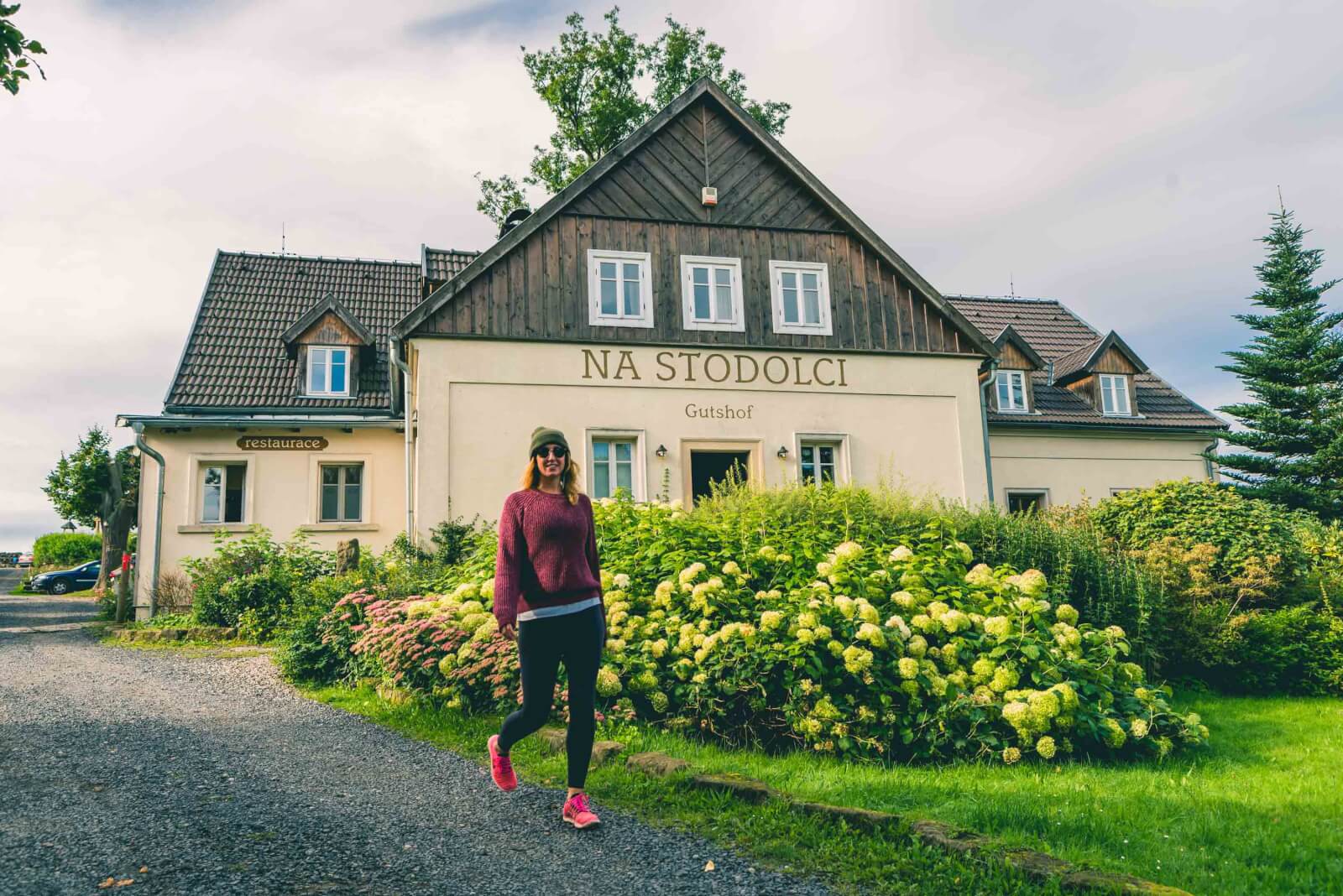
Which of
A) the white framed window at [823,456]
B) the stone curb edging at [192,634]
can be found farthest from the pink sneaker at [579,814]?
the white framed window at [823,456]

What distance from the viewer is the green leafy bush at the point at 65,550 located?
43.2 metres

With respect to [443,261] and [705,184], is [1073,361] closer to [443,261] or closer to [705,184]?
[705,184]

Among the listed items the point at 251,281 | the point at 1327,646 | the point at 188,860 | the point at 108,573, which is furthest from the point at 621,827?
the point at 108,573

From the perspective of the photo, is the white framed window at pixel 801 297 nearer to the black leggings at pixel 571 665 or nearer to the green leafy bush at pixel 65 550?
the black leggings at pixel 571 665

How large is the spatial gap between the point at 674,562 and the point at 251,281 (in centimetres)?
1698

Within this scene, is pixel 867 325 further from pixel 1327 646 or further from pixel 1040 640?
pixel 1040 640

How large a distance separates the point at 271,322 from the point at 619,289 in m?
8.93

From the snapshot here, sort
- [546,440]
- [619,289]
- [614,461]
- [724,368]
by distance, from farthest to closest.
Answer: [724,368]
[619,289]
[614,461]
[546,440]

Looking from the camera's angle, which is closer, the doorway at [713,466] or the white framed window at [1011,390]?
the doorway at [713,466]

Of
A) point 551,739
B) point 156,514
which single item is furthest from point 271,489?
point 551,739

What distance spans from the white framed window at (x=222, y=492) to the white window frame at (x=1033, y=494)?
1583cm

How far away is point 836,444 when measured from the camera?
16.5m

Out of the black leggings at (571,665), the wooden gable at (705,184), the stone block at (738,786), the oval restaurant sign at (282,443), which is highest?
the wooden gable at (705,184)

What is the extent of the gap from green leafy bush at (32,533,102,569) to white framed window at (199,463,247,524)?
98.7 ft
